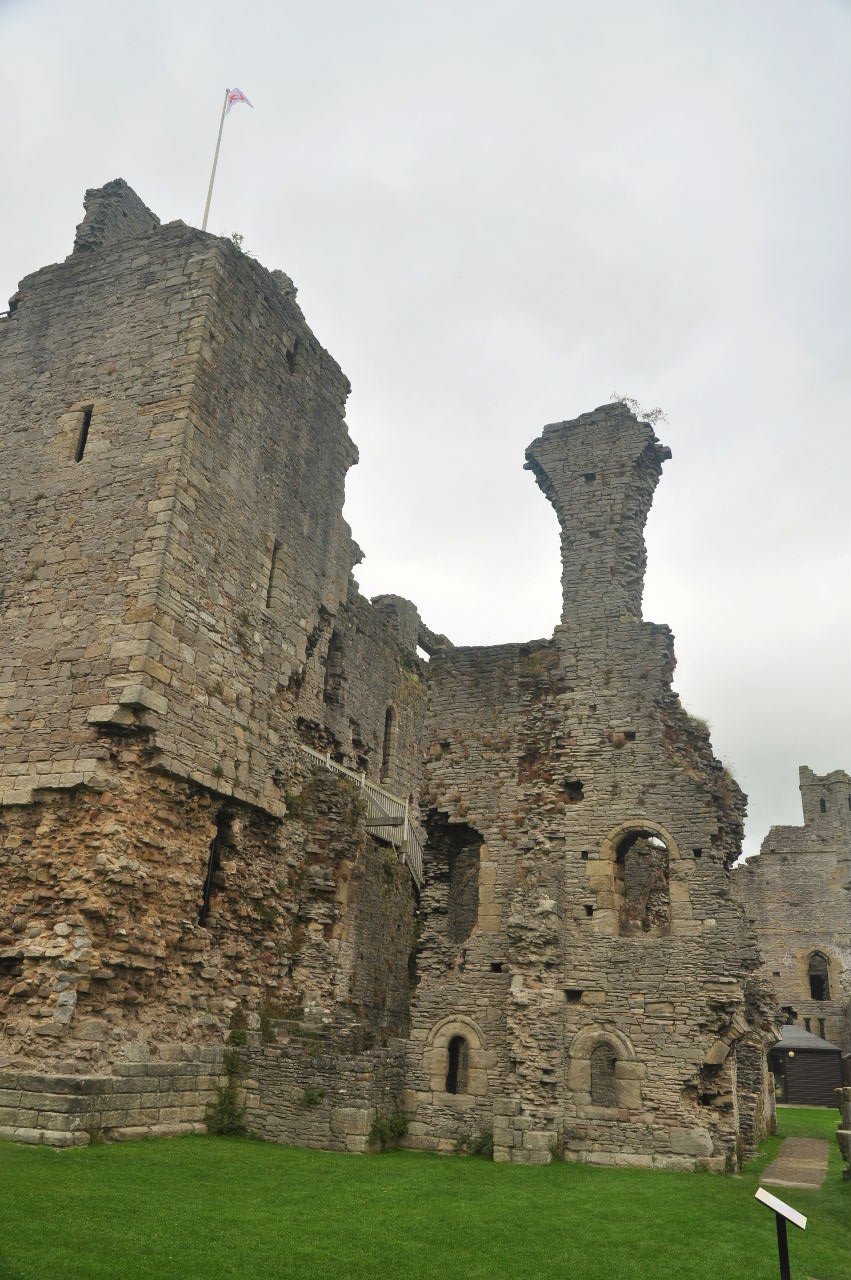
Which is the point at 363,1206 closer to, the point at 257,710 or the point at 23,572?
the point at 257,710

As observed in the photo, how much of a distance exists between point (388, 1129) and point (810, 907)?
31.6m

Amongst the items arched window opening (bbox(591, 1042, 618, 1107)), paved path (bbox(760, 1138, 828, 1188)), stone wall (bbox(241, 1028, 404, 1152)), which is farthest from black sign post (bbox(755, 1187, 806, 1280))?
arched window opening (bbox(591, 1042, 618, 1107))

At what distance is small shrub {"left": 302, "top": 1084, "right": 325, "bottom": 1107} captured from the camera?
1216cm

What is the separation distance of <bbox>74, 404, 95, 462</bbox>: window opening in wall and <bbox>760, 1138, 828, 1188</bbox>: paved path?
13658 millimetres

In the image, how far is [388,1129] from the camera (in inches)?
503

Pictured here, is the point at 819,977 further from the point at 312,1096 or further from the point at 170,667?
the point at 170,667

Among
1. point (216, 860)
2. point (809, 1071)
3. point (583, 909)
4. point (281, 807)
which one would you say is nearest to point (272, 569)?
point (281, 807)

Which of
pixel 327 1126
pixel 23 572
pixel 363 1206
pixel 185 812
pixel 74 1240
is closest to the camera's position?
pixel 74 1240

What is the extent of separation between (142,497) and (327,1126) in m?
8.70

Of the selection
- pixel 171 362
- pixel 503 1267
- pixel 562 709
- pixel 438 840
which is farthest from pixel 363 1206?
pixel 171 362

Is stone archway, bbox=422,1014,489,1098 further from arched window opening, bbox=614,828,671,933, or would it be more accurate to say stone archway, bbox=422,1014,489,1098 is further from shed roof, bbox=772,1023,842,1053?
shed roof, bbox=772,1023,842,1053

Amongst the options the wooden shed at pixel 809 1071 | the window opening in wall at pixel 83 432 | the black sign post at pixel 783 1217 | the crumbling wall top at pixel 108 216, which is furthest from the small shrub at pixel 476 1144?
the wooden shed at pixel 809 1071

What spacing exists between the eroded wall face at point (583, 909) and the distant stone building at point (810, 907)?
80.4 ft

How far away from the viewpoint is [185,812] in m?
12.9
